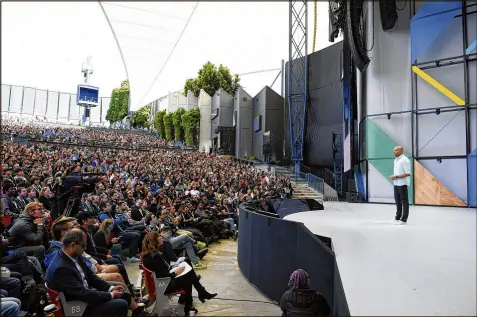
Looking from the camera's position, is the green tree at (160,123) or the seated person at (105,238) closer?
the seated person at (105,238)

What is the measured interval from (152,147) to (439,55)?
80.8 ft

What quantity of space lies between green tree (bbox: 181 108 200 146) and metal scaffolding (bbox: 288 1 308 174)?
17.2 m

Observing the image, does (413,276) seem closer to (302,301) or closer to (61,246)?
(302,301)

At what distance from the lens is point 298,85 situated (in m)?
25.7

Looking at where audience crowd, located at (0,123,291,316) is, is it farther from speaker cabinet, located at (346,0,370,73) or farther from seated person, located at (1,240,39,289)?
speaker cabinet, located at (346,0,370,73)

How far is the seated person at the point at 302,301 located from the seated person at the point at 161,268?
5.32ft

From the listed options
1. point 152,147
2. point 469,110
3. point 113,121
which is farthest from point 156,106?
point 469,110

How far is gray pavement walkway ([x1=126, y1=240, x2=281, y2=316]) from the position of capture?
15.5 ft

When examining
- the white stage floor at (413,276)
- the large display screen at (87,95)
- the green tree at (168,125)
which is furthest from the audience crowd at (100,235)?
the large display screen at (87,95)

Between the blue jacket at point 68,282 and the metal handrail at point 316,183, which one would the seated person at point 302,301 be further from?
the metal handrail at point 316,183

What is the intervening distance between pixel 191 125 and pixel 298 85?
18015mm

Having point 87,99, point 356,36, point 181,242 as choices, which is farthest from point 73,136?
point 87,99

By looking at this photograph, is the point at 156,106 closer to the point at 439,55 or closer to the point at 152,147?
the point at 152,147

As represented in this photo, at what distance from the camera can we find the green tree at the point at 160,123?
4422 centimetres
